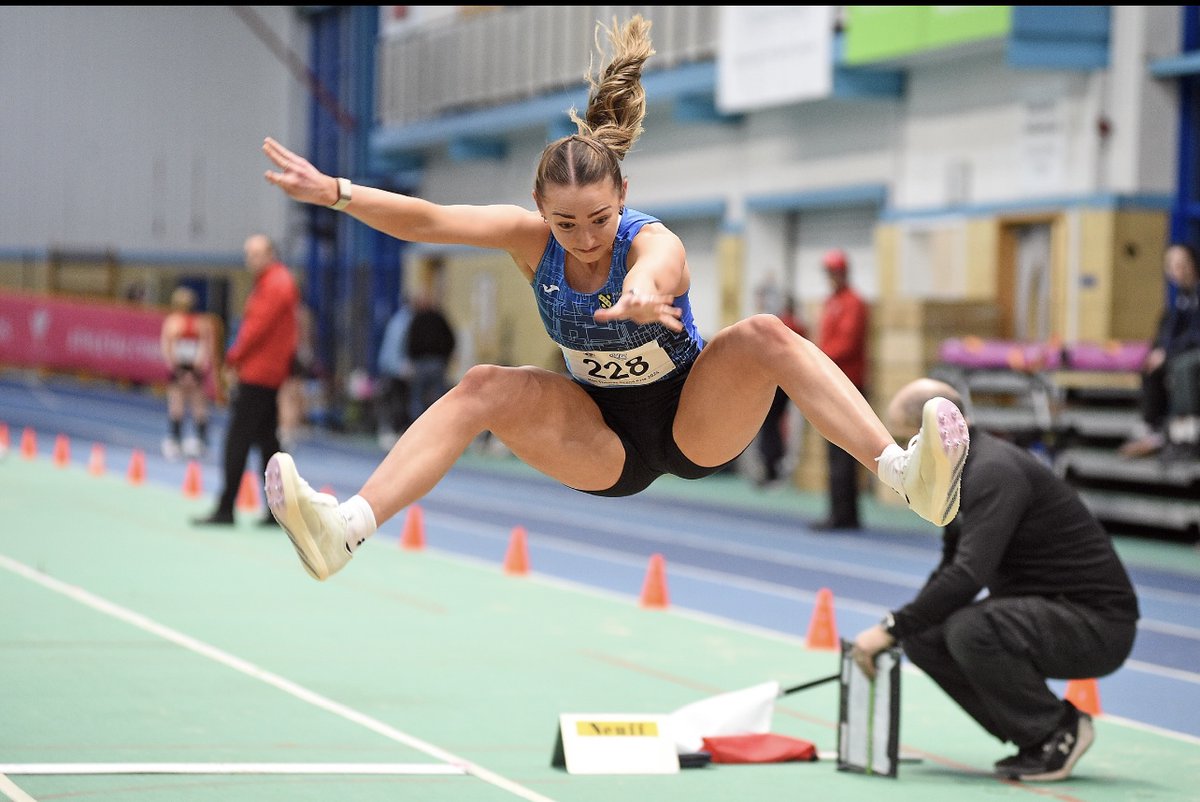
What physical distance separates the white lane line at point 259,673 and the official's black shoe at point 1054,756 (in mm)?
1804

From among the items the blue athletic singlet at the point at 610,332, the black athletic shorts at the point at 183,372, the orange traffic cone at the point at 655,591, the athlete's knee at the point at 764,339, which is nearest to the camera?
the athlete's knee at the point at 764,339

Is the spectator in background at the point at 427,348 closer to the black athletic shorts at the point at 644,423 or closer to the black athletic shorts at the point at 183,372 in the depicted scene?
the black athletic shorts at the point at 183,372

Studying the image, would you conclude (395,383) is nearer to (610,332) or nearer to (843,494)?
(843,494)

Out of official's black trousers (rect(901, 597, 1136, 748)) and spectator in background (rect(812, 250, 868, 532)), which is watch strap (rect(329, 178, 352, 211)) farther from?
spectator in background (rect(812, 250, 868, 532))

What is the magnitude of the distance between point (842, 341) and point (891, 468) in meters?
9.66

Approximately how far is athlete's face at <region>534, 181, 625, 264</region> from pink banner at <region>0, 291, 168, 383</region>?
2503 cm

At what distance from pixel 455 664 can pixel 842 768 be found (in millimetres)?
2486

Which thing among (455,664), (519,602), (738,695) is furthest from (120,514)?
(738,695)

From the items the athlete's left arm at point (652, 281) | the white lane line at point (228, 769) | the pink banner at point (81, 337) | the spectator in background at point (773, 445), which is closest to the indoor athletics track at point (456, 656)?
the white lane line at point (228, 769)

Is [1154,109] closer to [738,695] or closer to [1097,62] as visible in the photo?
[1097,62]

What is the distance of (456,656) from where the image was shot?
8289 mm

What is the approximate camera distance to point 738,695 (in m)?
6.44

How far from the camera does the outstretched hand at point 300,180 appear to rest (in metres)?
4.93

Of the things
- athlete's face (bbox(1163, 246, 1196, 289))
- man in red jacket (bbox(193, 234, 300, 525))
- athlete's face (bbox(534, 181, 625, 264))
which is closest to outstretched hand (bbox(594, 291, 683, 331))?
athlete's face (bbox(534, 181, 625, 264))
